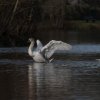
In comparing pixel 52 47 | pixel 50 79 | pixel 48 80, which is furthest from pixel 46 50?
pixel 48 80

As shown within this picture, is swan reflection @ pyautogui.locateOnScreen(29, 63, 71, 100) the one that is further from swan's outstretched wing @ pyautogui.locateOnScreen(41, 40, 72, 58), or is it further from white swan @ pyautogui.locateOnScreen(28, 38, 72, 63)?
swan's outstretched wing @ pyautogui.locateOnScreen(41, 40, 72, 58)

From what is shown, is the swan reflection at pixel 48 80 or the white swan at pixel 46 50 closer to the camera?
the swan reflection at pixel 48 80

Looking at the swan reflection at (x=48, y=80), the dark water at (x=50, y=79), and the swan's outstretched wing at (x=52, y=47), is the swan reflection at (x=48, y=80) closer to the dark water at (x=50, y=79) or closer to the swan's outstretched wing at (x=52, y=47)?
the dark water at (x=50, y=79)

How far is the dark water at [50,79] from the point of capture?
50.8 feet

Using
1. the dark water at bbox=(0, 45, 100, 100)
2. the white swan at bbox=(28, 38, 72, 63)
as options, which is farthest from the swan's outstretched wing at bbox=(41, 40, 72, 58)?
the dark water at bbox=(0, 45, 100, 100)

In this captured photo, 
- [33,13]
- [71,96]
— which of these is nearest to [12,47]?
[33,13]

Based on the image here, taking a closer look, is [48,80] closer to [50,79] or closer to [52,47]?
[50,79]

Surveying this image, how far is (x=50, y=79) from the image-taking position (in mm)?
19094

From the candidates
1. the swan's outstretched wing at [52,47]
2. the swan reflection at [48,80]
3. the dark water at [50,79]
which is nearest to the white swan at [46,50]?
the swan's outstretched wing at [52,47]

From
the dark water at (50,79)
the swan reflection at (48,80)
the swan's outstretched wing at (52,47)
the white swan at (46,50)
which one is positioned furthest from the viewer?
the swan's outstretched wing at (52,47)

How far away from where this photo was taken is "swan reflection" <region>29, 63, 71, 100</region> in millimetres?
15742

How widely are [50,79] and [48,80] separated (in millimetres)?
287

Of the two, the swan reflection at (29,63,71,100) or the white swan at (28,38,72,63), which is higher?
the swan reflection at (29,63,71,100)

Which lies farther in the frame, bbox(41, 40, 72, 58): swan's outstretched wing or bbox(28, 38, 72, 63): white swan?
bbox(41, 40, 72, 58): swan's outstretched wing
